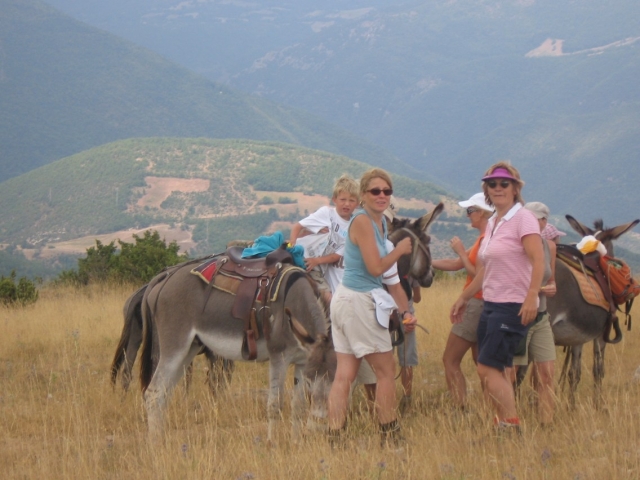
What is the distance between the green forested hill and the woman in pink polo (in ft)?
210

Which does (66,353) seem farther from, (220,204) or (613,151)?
(613,151)

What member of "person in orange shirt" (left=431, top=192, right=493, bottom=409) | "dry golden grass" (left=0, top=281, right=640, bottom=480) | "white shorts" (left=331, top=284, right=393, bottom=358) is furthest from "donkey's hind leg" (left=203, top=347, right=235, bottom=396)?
"white shorts" (left=331, top=284, right=393, bottom=358)

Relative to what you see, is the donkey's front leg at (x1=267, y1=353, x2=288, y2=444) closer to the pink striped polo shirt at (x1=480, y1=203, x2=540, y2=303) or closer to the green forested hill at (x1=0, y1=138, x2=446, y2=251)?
the pink striped polo shirt at (x1=480, y1=203, x2=540, y2=303)

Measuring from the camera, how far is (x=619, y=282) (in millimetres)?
7273

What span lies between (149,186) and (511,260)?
77.6 m

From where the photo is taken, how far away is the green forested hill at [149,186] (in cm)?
7512

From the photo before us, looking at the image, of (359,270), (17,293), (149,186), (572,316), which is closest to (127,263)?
(17,293)

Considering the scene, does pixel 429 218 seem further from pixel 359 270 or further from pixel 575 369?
pixel 575 369

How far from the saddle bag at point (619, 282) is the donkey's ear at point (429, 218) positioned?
1.67 m

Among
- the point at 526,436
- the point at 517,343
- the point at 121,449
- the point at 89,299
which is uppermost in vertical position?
the point at 517,343

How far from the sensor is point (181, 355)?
667cm

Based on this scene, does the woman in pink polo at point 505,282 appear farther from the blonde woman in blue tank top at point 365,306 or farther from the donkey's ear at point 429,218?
the donkey's ear at point 429,218

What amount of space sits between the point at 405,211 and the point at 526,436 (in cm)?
6660

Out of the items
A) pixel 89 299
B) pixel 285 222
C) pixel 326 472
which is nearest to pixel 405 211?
pixel 285 222
